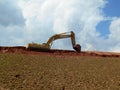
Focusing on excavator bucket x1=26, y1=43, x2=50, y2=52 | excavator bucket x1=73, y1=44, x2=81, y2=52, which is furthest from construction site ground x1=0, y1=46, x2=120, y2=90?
excavator bucket x1=73, y1=44, x2=81, y2=52

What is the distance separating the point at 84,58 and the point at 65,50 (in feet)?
21.7

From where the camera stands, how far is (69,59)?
116 feet

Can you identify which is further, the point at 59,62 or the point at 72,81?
the point at 59,62

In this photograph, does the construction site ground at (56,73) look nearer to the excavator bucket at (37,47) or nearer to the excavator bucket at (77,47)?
the excavator bucket at (37,47)

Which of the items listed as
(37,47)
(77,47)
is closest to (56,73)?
(37,47)

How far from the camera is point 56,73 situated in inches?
1166

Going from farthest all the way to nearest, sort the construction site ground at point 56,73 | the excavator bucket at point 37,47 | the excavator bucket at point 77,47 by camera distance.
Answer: the excavator bucket at point 77,47
the excavator bucket at point 37,47
the construction site ground at point 56,73

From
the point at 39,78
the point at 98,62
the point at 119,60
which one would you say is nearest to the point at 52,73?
the point at 39,78

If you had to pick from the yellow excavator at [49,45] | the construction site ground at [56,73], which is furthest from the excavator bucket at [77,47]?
the construction site ground at [56,73]

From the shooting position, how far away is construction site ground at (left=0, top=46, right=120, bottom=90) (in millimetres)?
26852

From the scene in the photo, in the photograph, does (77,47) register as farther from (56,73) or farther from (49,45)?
(56,73)

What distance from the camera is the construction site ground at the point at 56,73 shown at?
2685 centimetres

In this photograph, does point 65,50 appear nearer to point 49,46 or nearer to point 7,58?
point 49,46

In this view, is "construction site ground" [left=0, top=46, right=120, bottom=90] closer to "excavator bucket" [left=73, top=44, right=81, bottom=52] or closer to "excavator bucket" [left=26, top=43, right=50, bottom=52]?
"excavator bucket" [left=26, top=43, right=50, bottom=52]
